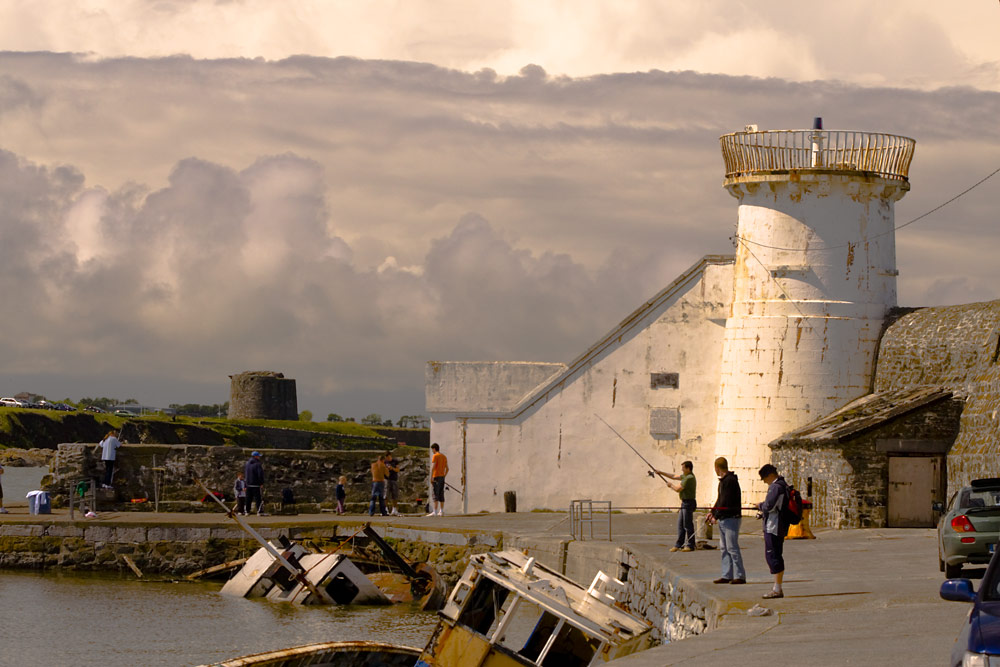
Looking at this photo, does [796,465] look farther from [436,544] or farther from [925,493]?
[436,544]

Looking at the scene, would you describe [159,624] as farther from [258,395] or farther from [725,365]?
[258,395]

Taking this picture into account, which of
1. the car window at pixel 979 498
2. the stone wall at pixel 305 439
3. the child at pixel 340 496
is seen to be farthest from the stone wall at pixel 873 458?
the stone wall at pixel 305 439

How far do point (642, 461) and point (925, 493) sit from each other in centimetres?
742

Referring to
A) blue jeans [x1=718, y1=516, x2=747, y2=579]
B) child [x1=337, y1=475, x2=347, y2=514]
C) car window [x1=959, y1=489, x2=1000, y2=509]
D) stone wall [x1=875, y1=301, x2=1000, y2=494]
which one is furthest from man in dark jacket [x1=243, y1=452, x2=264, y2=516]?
car window [x1=959, y1=489, x2=1000, y2=509]

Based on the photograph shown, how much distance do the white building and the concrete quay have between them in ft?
4.57

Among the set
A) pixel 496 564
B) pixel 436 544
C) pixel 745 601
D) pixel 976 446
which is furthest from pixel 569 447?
pixel 745 601

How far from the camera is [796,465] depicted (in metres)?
27.6

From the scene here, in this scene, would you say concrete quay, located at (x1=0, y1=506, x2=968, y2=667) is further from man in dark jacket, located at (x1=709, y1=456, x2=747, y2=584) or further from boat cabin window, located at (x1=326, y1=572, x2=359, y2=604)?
boat cabin window, located at (x1=326, y1=572, x2=359, y2=604)

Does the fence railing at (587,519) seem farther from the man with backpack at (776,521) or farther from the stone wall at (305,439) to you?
the stone wall at (305,439)

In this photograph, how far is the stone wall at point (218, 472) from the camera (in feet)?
114

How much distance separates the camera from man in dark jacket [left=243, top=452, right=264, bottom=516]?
3206 cm

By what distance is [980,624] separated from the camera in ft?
28.5

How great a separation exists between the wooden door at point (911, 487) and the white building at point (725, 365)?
319 cm

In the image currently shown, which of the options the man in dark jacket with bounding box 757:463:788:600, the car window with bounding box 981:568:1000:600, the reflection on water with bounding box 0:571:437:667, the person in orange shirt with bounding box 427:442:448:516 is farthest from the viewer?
the person in orange shirt with bounding box 427:442:448:516
